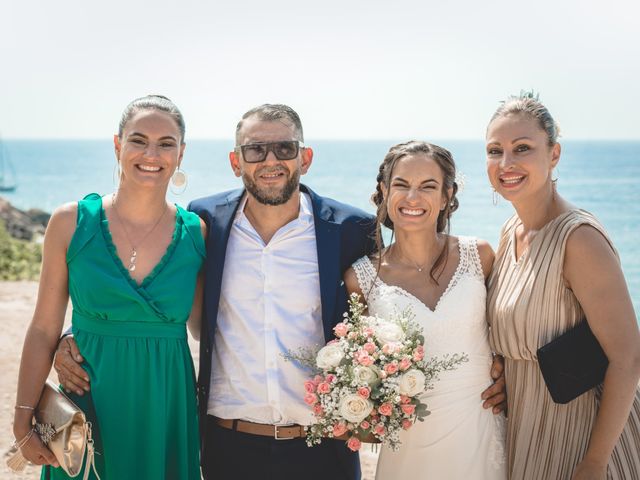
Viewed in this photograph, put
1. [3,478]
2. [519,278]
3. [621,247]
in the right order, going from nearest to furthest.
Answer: [519,278]
[3,478]
[621,247]

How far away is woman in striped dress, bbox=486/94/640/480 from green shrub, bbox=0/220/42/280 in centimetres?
1348

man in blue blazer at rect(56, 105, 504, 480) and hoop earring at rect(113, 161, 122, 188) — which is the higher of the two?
hoop earring at rect(113, 161, 122, 188)

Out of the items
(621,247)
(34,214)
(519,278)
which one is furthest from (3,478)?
(621,247)

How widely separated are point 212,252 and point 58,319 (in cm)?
102

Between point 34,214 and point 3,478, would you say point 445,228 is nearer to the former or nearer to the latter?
point 3,478

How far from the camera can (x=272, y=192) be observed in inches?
187

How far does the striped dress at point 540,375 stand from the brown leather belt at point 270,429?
132 cm

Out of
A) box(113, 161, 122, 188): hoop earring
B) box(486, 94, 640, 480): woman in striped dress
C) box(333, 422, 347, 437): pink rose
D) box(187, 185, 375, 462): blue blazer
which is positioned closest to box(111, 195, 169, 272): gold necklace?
box(113, 161, 122, 188): hoop earring

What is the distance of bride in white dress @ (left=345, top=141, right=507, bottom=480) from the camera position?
4473 millimetres

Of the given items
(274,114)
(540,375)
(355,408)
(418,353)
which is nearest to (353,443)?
(355,408)

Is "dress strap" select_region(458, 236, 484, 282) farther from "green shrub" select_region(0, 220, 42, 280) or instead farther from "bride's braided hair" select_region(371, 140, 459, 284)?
"green shrub" select_region(0, 220, 42, 280)

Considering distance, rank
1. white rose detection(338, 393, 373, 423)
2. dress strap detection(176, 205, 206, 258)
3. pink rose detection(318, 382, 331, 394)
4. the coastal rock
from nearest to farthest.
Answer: white rose detection(338, 393, 373, 423) → pink rose detection(318, 382, 331, 394) → dress strap detection(176, 205, 206, 258) → the coastal rock

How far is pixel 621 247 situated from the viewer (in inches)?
1190

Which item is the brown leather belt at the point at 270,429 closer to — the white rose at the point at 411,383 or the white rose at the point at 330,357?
the white rose at the point at 330,357
